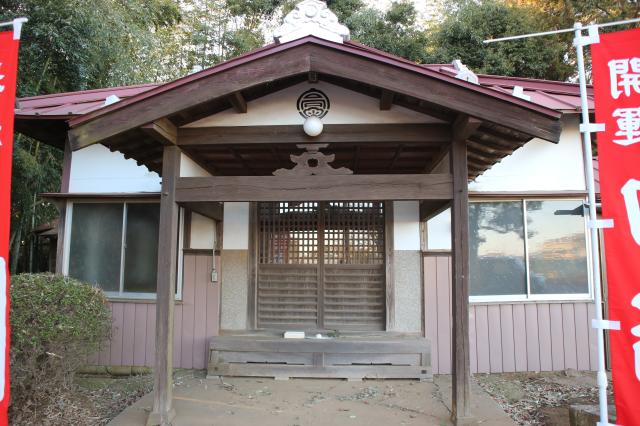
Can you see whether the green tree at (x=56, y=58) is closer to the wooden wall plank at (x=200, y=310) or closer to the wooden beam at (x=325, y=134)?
the wooden wall plank at (x=200, y=310)

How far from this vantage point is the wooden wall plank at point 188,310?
6242 millimetres

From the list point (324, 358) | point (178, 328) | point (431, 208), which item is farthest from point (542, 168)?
point (178, 328)

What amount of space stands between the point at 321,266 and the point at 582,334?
12.3 feet

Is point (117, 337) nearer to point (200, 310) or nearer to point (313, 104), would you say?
point (200, 310)

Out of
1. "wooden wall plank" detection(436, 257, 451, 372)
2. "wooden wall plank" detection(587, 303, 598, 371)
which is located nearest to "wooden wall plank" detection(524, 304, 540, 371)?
"wooden wall plank" detection(587, 303, 598, 371)

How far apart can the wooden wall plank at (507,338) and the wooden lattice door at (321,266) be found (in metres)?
1.67

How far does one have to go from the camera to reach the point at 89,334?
447 centimetres

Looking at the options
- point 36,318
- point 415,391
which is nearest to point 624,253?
point 415,391

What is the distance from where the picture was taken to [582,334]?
19.7ft

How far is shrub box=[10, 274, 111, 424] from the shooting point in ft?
13.3

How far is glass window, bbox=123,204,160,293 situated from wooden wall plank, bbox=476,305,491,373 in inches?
186

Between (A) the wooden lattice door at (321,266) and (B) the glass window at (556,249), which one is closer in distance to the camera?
(B) the glass window at (556,249)

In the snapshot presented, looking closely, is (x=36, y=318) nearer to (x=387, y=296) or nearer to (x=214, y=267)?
(x=214, y=267)

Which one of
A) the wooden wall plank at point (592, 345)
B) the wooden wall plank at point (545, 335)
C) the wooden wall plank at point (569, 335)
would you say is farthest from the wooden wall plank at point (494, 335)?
the wooden wall plank at point (592, 345)
